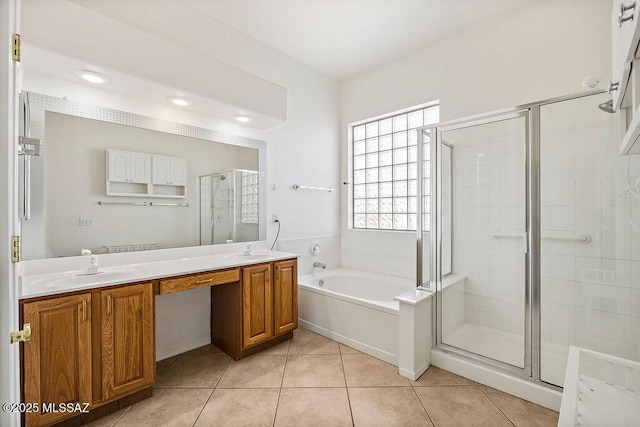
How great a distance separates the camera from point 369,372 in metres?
2.26

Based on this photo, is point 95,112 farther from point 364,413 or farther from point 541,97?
point 541,97

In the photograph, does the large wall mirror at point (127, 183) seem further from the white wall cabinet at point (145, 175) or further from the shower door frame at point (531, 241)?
the shower door frame at point (531, 241)

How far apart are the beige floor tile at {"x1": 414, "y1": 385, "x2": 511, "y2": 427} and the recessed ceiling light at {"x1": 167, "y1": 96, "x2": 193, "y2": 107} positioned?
2.81m

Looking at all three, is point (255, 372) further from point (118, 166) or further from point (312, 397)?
point (118, 166)

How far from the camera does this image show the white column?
2.16 meters

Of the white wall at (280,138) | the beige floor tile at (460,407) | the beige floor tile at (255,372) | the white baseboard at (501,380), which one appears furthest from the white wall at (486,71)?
the beige floor tile at (255,372)

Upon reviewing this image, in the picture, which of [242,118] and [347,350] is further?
[242,118]

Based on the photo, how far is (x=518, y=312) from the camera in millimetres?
2096

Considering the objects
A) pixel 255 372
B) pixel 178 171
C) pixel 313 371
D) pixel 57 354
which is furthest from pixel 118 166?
pixel 313 371

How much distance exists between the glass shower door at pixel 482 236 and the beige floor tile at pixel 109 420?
230 centimetres

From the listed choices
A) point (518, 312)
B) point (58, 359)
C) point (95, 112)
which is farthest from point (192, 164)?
point (518, 312)

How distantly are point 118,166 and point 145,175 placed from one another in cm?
19

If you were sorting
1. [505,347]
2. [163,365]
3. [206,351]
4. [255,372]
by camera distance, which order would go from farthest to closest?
[206,351] → [163,365] → [255,372] → [505,347]

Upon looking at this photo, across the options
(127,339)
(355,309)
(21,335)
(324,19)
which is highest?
(324,19)
